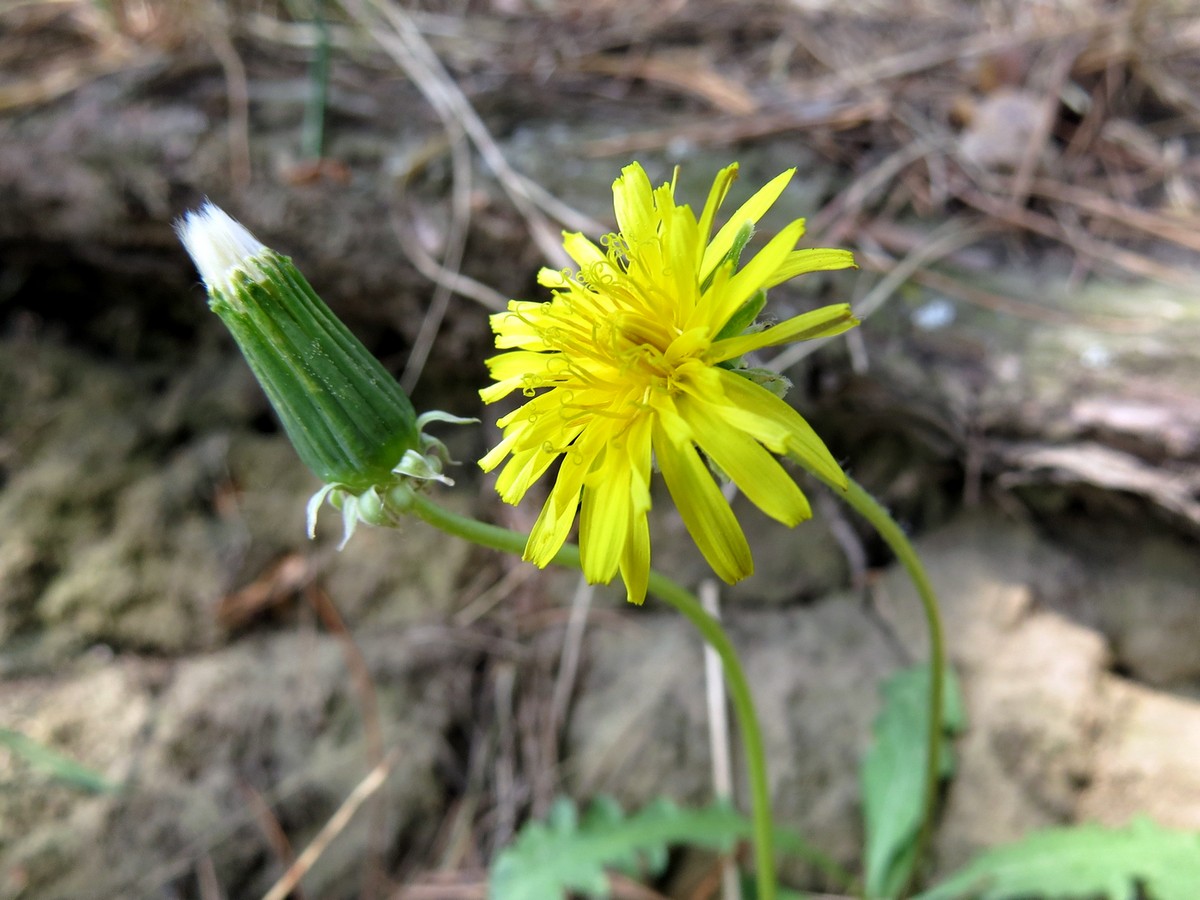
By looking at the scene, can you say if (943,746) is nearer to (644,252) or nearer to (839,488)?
(839,488)

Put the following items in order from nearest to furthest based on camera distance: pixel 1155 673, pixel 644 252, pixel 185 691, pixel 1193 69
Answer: pixel 644 252, pixel 1155 673, pixel 185 691, pixel 1193 69

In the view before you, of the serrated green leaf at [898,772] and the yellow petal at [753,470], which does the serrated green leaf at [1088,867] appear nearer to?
the serrated green leaf at [898,772]

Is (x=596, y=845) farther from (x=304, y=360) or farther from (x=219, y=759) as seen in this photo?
(x=304, y=360)

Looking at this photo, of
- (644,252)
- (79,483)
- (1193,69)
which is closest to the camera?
(644,252)

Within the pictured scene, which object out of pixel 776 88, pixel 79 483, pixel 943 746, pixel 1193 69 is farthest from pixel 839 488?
pixel 1193 69

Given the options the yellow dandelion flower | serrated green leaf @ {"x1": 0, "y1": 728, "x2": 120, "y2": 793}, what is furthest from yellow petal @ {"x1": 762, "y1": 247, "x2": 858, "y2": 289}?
serrated green leaf @ {"x1": 0, "y1": 728, "x2": 120, "y2": 793}

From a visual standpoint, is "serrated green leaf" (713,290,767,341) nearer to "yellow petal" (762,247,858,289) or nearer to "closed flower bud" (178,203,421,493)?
"yellow petal" (762,247,858,289)
